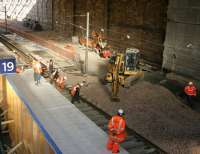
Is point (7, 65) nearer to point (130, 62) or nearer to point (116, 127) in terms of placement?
point (116, 127)

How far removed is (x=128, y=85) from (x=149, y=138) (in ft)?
26.8

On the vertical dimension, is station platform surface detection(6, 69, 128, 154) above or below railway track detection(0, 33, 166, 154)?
above

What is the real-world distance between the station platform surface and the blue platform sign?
72cm

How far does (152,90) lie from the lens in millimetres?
22453

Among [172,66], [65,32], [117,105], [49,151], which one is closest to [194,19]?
[172,66]

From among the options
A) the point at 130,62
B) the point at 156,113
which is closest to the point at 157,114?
the point at 156,113

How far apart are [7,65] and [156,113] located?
338 inches

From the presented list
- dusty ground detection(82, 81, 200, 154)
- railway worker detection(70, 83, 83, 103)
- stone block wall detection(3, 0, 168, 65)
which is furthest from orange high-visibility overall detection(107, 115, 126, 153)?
stone block wall detection(3, 0, 168, 65)

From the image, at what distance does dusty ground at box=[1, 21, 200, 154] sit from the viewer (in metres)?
15.5

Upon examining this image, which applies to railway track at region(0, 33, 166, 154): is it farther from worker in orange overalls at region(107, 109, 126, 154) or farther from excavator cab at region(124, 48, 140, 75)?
excavator cab at region(124, 48, 140, 75)

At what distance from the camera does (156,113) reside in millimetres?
18953

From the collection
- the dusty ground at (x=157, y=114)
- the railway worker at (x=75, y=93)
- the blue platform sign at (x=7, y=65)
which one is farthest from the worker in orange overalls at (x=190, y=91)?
the blue platform sign at (x=7, y=65)

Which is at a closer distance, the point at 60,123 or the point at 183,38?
the point at 60,123

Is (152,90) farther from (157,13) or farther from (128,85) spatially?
(157,13)
